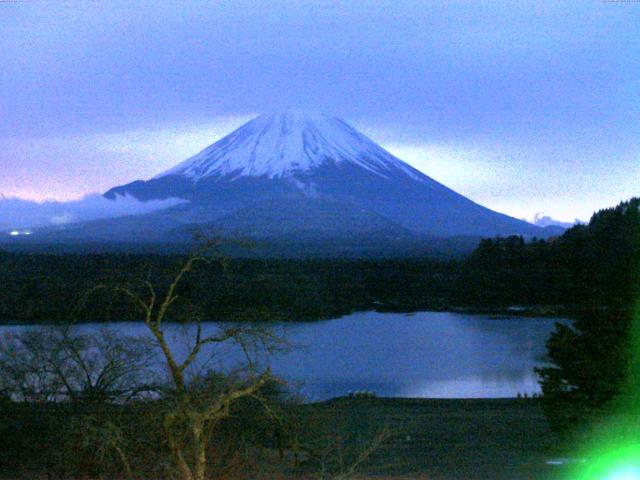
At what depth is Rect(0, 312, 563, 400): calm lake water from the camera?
14969 millimetres

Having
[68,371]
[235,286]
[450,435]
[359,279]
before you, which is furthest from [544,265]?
[68,371]

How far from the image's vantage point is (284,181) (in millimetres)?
54844

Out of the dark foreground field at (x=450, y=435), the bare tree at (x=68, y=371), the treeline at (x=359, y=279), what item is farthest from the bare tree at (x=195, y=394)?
the treeline at (x=359, y=279)

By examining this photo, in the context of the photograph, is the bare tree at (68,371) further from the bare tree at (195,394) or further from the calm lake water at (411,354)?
the calm lake water at (411,354)

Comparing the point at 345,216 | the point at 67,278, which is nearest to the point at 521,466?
the point at 67,278

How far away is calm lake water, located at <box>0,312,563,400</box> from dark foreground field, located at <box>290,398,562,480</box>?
160cm

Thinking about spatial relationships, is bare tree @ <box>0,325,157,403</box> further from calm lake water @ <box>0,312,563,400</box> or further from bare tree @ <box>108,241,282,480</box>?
calm lake water @ <box>0,312,563,400</box>

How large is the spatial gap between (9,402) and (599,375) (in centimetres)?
471

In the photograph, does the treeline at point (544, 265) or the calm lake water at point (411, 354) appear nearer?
the calm lake water at point (411, 354)

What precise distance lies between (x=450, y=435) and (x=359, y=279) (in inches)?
803

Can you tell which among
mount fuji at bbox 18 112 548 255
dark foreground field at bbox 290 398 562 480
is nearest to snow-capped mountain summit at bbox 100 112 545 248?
mount fuji at bbox 18 112 548 255

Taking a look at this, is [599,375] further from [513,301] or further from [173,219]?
[173,219]

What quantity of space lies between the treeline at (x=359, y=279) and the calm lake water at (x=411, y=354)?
0.92 m

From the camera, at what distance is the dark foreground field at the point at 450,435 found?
24.2 ft
